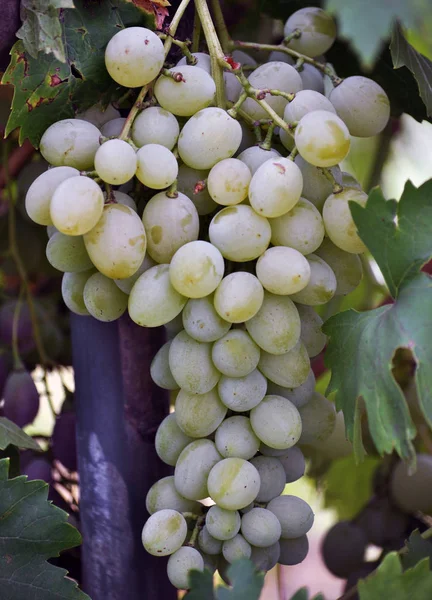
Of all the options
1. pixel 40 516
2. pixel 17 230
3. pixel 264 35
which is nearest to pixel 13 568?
pixel 40 516

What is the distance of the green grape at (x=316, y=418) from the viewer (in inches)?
19.2

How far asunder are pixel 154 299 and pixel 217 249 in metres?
0.05

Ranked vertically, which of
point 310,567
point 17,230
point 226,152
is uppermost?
point 226,152

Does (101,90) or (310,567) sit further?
(310,567)

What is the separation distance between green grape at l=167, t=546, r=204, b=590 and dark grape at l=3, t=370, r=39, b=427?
31 cm

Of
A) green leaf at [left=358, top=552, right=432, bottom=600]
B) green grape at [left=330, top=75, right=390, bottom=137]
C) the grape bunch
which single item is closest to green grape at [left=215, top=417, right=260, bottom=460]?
the grape bunch

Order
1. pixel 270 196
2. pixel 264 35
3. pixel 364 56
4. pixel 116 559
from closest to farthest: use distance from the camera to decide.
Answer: pixel 364 56 < pixel 270 196 < pixel 116 559 < pixel 264 35

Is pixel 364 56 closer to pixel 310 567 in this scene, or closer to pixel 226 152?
pixel 226 152

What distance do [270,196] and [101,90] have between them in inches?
5.9

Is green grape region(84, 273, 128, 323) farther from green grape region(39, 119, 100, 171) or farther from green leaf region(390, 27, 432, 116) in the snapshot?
green leaf region(390, 27, 432, 116)

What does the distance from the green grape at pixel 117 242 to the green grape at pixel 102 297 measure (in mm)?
42

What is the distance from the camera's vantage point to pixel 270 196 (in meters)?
0.39

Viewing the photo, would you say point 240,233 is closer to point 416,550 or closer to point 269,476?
point 269,476

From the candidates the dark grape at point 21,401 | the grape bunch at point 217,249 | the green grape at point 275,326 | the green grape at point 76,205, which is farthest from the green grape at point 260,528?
the dark grape at point 21,401
